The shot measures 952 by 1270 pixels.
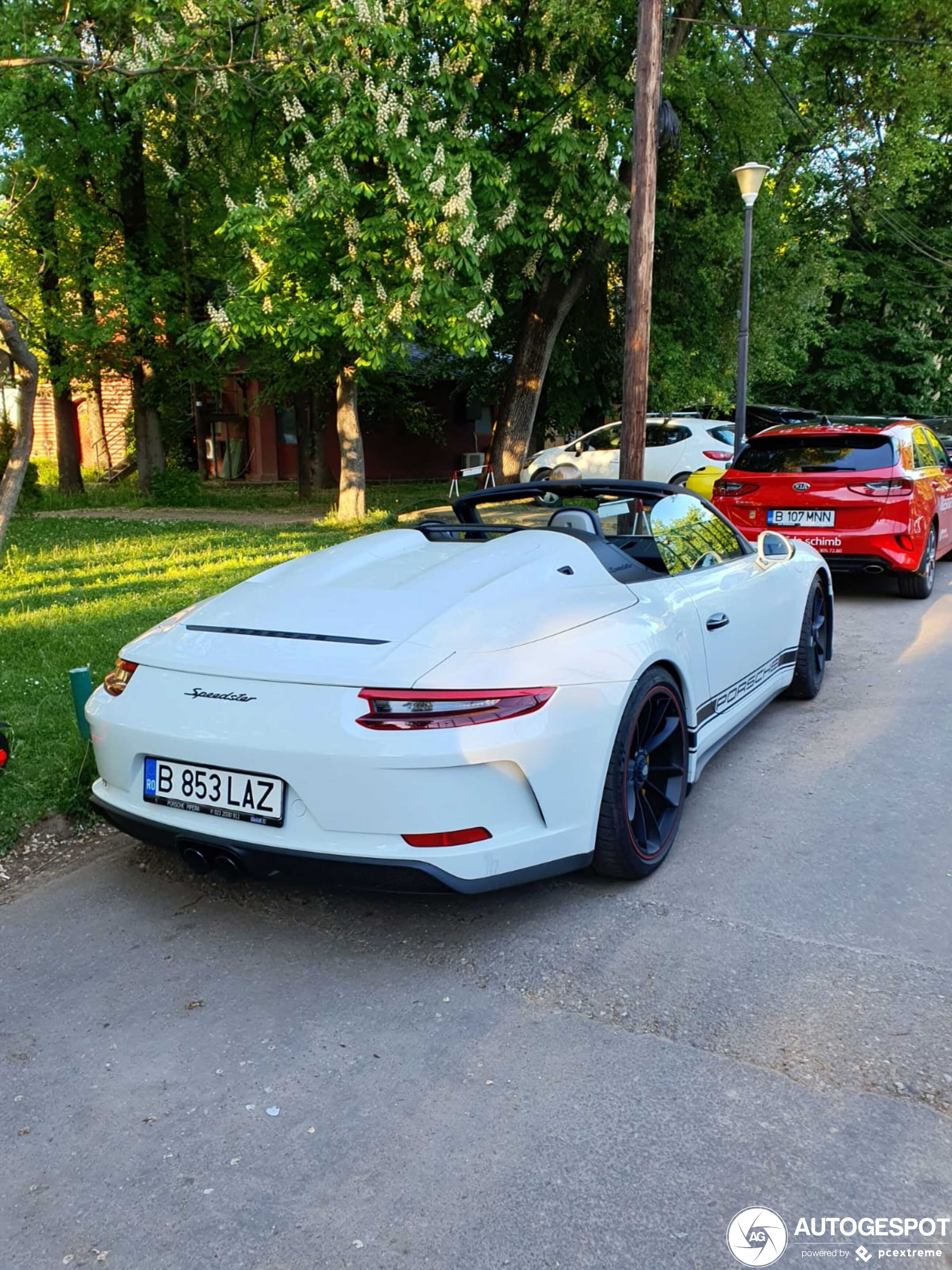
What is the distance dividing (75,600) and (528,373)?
10.2 m

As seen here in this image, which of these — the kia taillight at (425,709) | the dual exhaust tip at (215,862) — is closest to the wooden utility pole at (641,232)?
the kia taillight at (425,709)

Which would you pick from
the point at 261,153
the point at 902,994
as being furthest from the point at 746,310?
the point at 902,994

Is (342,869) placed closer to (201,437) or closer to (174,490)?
(174,490)

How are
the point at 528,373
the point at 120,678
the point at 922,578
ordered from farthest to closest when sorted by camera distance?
the point at 528,373, the point at 922,578, the point at 120,678

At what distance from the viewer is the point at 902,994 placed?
2.85 metres

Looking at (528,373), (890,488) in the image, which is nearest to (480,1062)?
(890,488)

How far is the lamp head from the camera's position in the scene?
13.0m

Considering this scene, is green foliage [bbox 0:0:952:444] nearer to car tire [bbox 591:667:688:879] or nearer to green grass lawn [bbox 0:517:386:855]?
green grass lawn [bbox 0:517:386:855]

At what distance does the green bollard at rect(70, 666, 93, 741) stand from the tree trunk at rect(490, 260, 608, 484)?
12.4 meters

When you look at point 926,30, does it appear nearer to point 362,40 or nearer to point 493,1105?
point 362,40

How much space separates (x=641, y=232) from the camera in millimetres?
9500

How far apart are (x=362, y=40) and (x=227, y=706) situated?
991cm

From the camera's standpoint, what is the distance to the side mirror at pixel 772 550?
17.0ft

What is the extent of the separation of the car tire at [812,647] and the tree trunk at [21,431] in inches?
221
